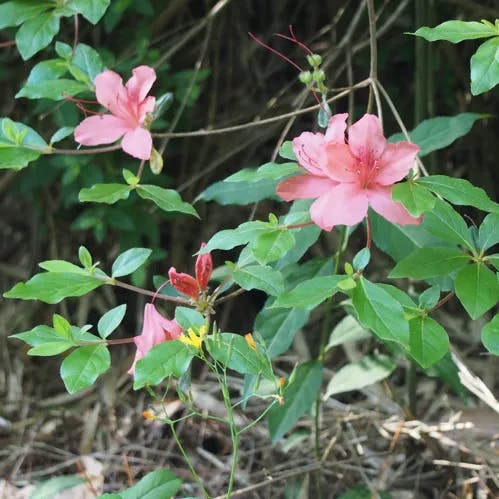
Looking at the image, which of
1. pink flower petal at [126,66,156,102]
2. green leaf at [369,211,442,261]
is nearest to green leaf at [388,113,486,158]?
green leaf at [369,211,442,261]

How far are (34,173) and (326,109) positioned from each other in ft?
3.17

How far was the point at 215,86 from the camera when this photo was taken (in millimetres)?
2070

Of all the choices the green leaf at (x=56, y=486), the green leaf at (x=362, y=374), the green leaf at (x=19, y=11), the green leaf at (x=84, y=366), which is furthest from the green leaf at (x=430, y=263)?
the green leaf at (x=56, y=486)

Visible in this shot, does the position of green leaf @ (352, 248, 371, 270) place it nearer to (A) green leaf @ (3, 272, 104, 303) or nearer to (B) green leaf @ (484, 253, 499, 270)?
(B) green leaf @ (484, 253, 499, 270)

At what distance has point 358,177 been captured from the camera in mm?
936

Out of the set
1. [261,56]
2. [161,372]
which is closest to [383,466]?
[161,372]

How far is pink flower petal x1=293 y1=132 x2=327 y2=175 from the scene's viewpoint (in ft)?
3.17

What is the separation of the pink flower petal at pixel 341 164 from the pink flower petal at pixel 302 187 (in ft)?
0.06

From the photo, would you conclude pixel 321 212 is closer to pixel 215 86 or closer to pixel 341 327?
pixel 341 327

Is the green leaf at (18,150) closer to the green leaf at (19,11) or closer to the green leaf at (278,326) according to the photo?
the green leaf at (19,11)

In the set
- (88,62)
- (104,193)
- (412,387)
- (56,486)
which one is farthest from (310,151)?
(56,486)

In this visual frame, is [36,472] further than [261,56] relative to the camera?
No

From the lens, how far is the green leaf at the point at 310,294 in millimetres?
900

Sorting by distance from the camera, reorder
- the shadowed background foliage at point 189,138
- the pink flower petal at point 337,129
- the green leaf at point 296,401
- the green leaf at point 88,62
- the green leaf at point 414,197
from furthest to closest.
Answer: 1. the shadowed background foliage at point 189,138
2. the green leaf at point 296,401
3. the green leaf at point 88,62
4. the pink flower petal at point 337,129
5. the green leaf at point 414,197
